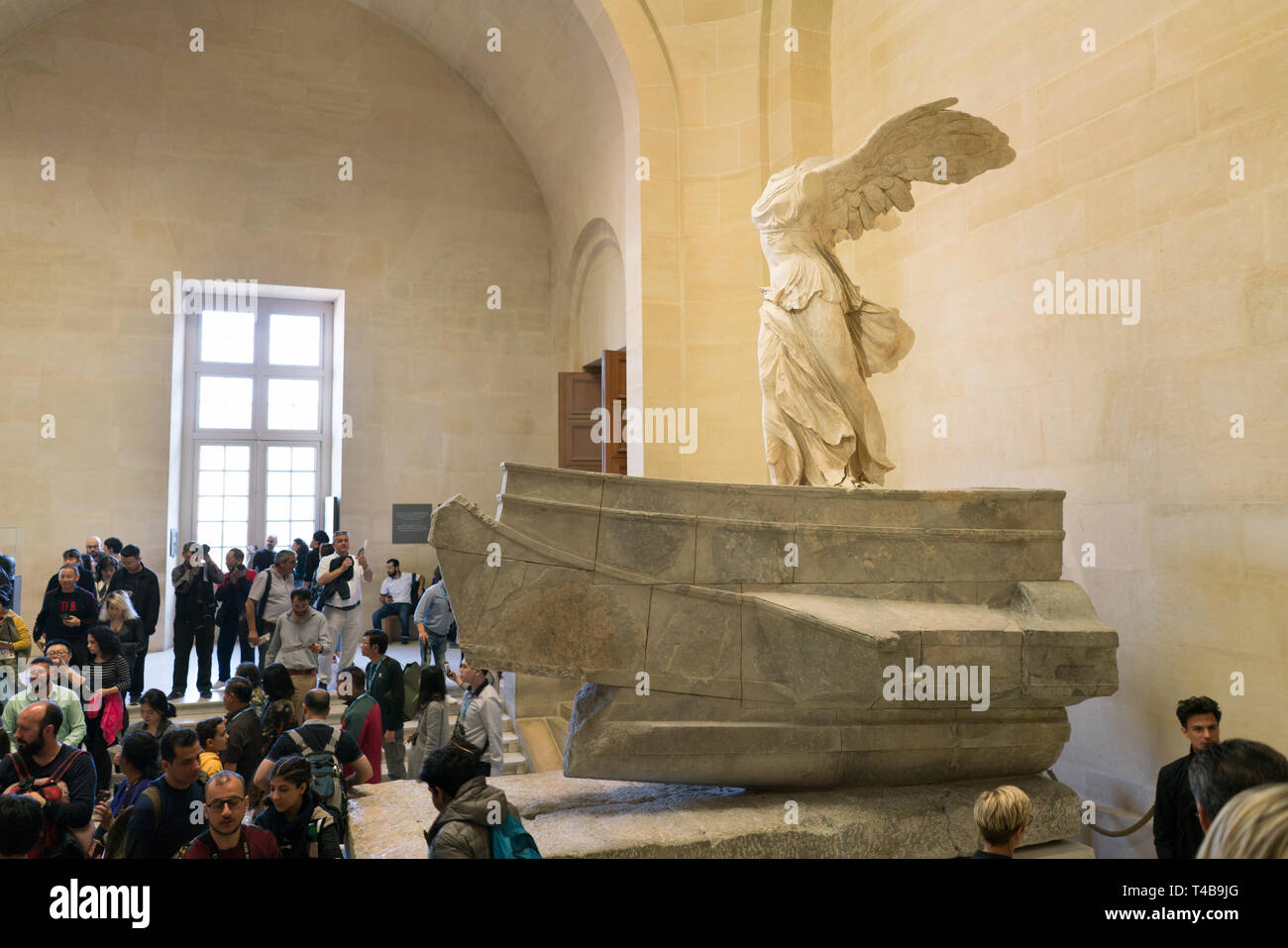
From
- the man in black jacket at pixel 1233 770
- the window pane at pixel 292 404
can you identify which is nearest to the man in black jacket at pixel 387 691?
the man in black jacket at pixel 1233 770

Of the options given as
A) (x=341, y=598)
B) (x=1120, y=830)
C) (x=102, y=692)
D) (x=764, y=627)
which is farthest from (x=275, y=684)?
(x=1120, y=830)

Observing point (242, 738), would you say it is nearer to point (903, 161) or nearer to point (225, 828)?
point (225, 828)

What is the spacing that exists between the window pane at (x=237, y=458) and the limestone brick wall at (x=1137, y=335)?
30.7ft

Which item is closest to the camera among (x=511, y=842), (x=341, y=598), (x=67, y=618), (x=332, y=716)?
(x=511, y=842)

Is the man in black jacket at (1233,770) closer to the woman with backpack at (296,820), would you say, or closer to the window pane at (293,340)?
the woman with backpack at (296,820)

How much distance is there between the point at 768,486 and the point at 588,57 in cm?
733

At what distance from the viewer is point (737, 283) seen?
30.2 feet

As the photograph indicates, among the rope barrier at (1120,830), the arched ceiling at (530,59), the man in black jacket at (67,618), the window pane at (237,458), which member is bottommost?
the rope barrier at (1120,830)

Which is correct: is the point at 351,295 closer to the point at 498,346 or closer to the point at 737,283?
the point at 498,346

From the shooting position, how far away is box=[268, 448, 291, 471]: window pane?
13.2 metres

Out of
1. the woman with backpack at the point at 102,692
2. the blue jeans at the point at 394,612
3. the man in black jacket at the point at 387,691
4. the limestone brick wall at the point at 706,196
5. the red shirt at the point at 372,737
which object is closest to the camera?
the red shirt at the point at 372,737

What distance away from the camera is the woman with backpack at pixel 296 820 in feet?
11.8

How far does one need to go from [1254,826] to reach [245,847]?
302cm

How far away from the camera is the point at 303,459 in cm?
1335
